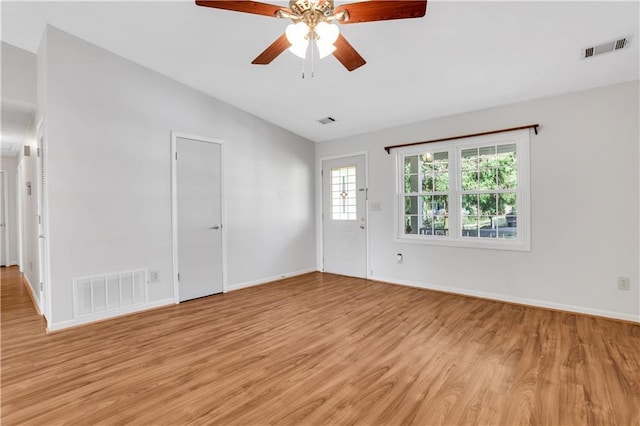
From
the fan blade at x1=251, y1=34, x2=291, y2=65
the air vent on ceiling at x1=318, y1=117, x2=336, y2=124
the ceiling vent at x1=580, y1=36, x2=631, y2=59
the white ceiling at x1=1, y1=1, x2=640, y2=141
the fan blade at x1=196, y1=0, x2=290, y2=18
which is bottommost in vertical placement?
→ the fan blade at x1=251, y1=34, x2=291, y2=65

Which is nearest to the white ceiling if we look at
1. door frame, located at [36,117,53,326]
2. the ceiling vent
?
the ceiling vent

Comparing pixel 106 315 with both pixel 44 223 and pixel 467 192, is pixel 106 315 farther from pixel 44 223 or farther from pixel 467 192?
pixel 467 192

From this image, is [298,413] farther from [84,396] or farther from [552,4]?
[552,4]

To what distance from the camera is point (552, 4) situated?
232 centimetres

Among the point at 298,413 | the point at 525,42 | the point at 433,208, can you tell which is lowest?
the point at 298,413

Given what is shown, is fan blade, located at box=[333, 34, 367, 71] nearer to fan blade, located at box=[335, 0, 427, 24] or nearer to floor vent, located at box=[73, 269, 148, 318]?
fan blade, located at box=[335, 0, 427, 24]

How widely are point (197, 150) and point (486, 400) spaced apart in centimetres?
416

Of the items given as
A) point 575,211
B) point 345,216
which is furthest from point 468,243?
point 345,216

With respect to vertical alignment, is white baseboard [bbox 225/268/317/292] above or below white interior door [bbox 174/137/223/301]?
below

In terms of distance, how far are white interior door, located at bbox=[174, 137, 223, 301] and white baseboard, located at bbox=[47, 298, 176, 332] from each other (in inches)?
10.5

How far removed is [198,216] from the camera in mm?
4301

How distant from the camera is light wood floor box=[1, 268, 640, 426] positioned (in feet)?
6.08

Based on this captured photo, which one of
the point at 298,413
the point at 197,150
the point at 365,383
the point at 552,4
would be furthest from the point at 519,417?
the point at 197,150

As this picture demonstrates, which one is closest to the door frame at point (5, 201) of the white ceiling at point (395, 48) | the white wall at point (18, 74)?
the white wall at point (18, 74)
